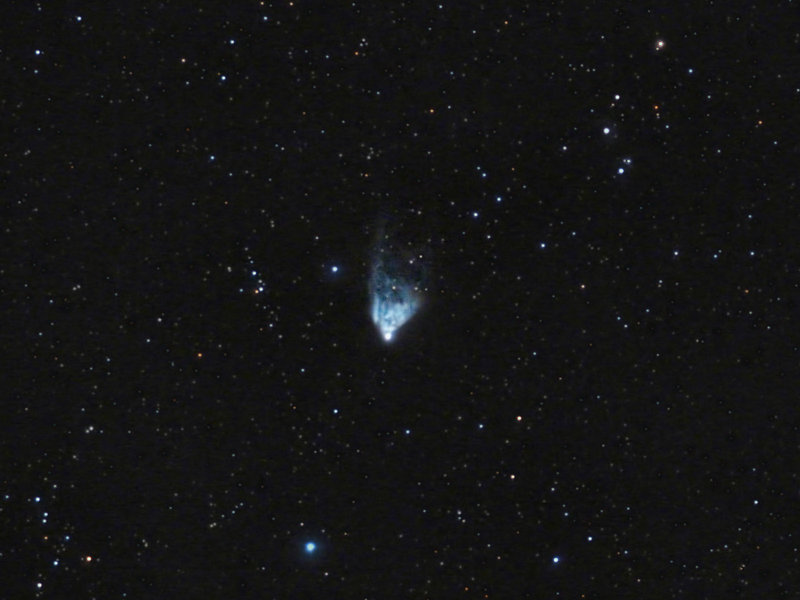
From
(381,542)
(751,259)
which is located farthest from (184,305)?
(751,259)

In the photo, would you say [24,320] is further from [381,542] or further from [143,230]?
[381,542]

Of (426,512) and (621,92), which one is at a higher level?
(621,92)

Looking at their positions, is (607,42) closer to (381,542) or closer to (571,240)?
(571,240)

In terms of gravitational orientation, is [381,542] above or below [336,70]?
below

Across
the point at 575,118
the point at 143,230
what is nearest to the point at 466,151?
the point at 575,118

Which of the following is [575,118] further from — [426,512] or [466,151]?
[426,512]

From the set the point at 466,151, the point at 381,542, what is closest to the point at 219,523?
the point at 381,542

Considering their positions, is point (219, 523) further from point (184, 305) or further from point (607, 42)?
point (607, 42)
